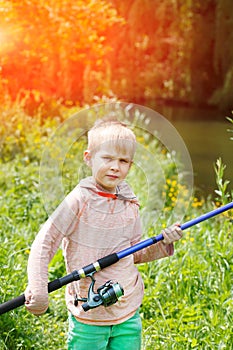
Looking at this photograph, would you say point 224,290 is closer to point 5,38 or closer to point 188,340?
point 188,340

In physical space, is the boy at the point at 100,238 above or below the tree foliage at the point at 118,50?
above

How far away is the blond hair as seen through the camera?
2.27 m

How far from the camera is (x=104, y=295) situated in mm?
2254

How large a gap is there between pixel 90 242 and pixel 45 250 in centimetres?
16

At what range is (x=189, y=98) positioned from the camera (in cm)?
2281

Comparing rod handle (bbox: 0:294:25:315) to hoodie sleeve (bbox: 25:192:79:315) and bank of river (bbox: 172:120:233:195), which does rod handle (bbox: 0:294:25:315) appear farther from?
bank of river (bbox: 172:120:233:195)

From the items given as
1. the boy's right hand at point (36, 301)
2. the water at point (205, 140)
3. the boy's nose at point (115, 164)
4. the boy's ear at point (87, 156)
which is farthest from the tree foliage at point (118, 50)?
the boy's right hand at point (36, 301)

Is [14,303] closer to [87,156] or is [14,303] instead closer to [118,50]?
[87,156]

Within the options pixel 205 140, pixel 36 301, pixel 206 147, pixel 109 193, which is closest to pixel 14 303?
pixel 36 301

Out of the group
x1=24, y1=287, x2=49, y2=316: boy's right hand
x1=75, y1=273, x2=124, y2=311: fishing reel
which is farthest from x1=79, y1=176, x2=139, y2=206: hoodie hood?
x1=24, y1=287, x2=49, y2=316: boy's right hand

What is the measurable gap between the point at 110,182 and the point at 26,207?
2785 millimetres

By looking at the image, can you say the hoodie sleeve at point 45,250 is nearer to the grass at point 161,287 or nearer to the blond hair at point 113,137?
the blond hair at point 113,137

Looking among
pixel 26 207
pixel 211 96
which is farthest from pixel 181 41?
pixel 26 207

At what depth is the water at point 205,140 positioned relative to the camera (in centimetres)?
975
